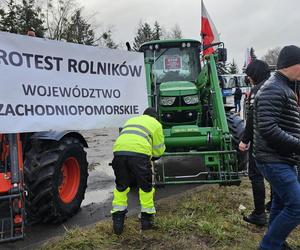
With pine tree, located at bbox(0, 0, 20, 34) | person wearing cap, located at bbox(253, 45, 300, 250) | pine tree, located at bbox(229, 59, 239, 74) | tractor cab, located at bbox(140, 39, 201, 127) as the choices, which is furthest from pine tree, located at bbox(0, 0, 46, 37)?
pine tree, located at bbox(229, 59, 239, 74)

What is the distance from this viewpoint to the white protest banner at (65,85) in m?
4.72

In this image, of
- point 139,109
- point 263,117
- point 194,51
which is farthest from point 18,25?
point 263,117

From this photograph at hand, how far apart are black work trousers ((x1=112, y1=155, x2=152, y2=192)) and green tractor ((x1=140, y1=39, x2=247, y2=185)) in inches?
48.6

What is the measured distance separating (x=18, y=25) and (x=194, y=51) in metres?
31.7

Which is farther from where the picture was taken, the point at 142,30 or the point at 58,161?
the point at 142,30

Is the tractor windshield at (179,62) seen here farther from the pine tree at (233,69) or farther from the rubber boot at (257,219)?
the pine tree at (233,69)

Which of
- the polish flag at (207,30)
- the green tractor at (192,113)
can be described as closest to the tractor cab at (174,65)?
the green tractor at (192,113)

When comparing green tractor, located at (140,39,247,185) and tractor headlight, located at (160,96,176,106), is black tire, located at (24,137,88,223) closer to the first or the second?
green tractor, located at (140,39,247,185)

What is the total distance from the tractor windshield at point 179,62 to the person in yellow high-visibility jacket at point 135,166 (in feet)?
13.0

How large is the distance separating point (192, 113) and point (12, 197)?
457 centimetres

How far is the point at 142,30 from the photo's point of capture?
237ft

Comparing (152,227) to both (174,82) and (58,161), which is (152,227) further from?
(174,82)

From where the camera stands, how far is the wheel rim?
616 centimetres

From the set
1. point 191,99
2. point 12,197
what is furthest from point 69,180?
point 191,99
